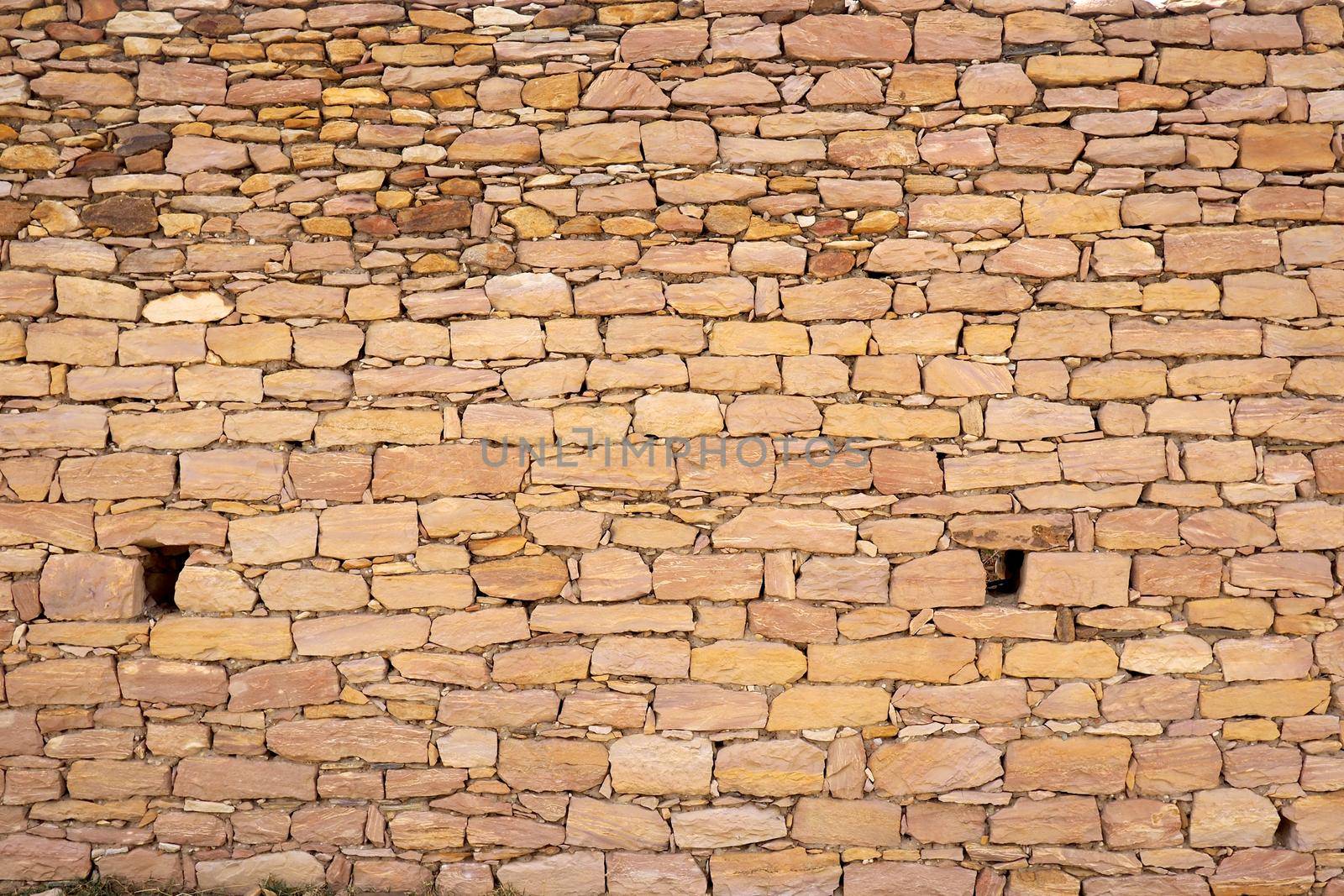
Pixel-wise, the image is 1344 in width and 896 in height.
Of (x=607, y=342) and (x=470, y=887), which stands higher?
(x=607, y=342)

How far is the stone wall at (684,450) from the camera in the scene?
366 centimetres

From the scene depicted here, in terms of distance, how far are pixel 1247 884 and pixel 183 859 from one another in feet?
15.3

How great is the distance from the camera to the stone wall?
3.66 meters

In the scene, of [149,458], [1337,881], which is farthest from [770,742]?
[149,458]

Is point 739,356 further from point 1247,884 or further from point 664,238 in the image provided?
point 1247,884

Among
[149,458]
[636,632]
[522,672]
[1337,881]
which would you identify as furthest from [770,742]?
[149,458]

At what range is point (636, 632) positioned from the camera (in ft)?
12.1

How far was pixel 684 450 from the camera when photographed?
369 cm

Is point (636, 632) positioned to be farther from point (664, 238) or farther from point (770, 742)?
point (664, 238)

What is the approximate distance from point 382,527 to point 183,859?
1726 millimetres

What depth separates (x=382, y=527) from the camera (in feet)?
12.1

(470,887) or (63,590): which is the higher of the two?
(63,590)

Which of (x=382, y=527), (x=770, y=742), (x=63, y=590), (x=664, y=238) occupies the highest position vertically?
(x=664, y=238)

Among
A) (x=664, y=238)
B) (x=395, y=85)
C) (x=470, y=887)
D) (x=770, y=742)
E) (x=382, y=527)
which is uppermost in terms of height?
(x=395, y=85)
